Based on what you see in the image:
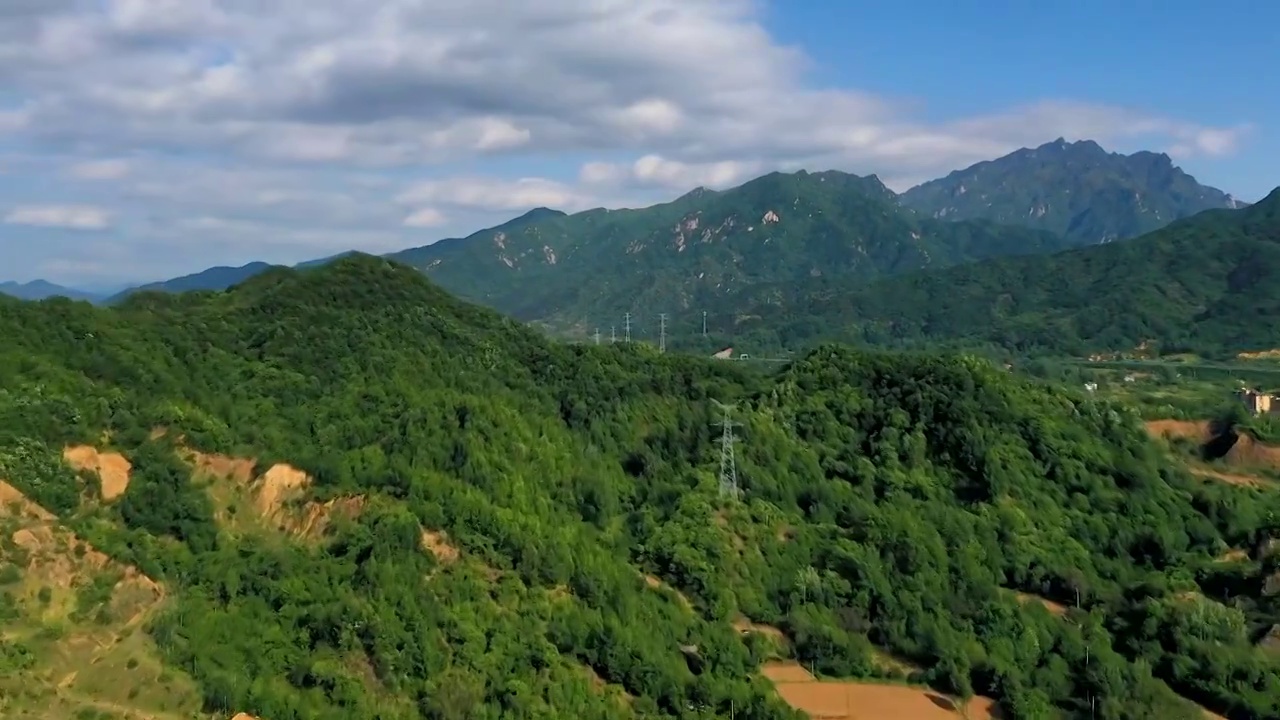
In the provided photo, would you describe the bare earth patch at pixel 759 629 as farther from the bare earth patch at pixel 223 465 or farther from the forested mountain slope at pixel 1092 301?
the forested mountain slope at pixel 1092 301

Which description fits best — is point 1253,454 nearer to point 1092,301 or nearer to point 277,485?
point 277,485

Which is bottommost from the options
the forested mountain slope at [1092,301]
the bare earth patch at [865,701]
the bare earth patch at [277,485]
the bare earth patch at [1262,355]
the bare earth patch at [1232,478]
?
the bare earth patch at [865,701]

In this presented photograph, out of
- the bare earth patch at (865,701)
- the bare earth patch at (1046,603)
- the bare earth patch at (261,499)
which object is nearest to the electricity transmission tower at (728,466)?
the bare earth patch at (865,701)

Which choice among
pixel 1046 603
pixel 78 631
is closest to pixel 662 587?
pixel 1046 603

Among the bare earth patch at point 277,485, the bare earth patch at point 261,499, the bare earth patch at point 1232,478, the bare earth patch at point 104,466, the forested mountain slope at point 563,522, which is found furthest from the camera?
the bare earth patch at point 1232,478

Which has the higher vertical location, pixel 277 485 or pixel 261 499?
pixel 277 485

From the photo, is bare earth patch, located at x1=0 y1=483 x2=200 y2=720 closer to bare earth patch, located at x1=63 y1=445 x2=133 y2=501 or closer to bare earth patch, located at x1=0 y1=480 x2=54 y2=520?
bare earth patch, located at x1=0 y1=480 x2=54 y2=520

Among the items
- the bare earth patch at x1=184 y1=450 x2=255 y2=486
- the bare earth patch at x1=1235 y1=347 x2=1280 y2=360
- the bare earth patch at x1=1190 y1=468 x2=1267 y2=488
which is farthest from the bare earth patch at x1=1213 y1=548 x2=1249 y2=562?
the bare earth patch at x1=1235 y1=347 x2=1280 y2=360
